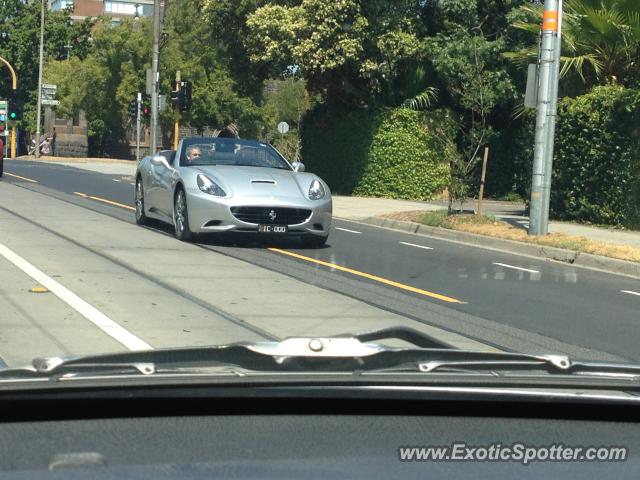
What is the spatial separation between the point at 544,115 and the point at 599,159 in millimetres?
3632

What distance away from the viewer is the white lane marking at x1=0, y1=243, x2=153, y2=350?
7.56 m

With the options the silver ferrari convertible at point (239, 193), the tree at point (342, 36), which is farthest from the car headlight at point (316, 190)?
the tree at point (342, 36)

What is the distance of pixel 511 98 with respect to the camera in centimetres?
2823

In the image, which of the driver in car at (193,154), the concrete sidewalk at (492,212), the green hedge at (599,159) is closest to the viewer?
the driver in car at (193,154)

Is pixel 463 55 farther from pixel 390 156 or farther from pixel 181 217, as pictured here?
pixel 181 217

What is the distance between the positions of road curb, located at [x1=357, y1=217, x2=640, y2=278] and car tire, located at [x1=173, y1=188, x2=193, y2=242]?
16.6 feet

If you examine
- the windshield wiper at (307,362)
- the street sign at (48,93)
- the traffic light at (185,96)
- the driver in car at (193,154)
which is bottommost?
the windshield wiper at (307,362)

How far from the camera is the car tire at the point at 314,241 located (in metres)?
15.2

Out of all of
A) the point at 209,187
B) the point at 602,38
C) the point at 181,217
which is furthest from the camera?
the point at 602,38

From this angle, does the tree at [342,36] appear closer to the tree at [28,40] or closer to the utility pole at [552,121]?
the utility pole at [552,121]

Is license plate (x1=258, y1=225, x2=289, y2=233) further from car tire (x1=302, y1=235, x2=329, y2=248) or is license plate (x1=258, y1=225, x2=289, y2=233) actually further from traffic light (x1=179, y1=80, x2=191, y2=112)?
traffic light (x1=179, y1=80, x2=191, y2=112)

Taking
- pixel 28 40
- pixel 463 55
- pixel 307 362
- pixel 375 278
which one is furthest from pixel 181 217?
pixel 28 40

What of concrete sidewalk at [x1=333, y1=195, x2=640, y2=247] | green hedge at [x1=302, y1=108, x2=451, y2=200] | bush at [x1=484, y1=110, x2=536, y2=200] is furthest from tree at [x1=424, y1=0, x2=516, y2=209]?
concrete sidewalk at [x1=333, y1=195, x2=640, y2=247]

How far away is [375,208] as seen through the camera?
2466cm
